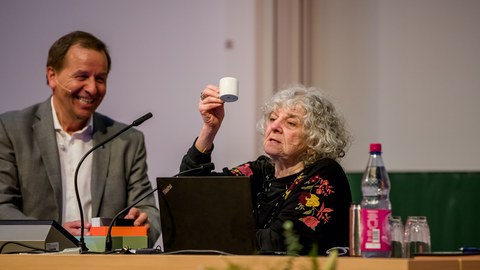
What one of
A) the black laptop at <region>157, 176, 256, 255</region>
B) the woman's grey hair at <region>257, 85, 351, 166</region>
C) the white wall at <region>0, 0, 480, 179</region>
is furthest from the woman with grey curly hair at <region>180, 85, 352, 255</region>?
the white wall at <region>0, 0, 480, 179</region>

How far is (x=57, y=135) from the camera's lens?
11.9ft

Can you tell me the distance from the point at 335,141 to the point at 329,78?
A: 52.5 inches

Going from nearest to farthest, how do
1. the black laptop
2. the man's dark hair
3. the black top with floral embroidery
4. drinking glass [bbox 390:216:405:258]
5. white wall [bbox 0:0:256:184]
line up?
1. drinking glass [bbox 390:216:405:258]
2. the black laptop
3. the black top with floral embroidery
4. the man's dark hair
5. white wall [bbox 0:0:256:184]

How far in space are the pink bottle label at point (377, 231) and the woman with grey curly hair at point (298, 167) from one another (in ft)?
2.59

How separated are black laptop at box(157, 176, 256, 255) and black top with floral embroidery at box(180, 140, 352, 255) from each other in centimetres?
41

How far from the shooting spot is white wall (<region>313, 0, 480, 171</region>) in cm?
417

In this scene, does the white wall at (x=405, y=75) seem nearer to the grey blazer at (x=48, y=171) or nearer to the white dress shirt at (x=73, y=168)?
the grey blazer at (x=48, y=171)

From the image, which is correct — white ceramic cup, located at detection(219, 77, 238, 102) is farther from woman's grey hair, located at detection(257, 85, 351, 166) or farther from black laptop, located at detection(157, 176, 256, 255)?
black laptop, located at detection(157, 176, 256, 255)

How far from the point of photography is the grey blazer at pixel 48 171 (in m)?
3.48

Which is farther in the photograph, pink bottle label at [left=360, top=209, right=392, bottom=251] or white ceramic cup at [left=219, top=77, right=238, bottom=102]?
white ceramic cup at [left=219, top=77, right=238, bottom=102]

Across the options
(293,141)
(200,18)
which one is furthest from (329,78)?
(293,141)

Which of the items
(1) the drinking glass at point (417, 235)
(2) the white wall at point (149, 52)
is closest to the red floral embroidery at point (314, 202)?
(1) the drinking glass at point (417, 235)

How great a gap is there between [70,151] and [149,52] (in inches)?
39.4

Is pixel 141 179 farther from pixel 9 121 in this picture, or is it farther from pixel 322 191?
pixel 322 191
